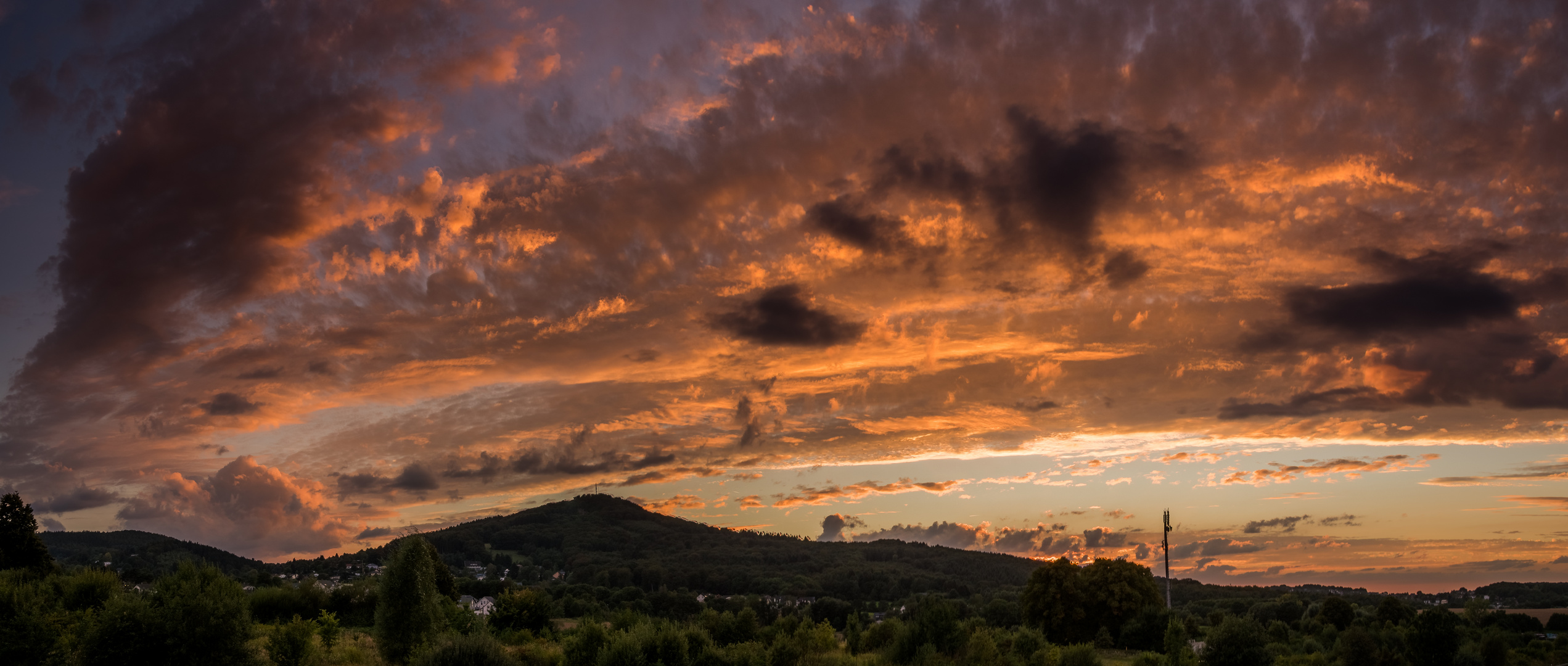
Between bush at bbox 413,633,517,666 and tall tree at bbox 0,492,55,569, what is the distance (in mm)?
55883

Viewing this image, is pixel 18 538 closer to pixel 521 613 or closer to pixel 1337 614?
pixel 521 613

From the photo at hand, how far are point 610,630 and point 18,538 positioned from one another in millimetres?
53907

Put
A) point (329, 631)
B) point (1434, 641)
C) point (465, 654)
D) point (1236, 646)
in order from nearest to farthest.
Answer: point (465, 654)
point (329, 631)
point (1236, 646)
point (1434, 641)

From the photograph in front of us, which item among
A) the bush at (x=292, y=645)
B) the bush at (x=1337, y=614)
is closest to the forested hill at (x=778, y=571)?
the bush at (x=1337, y=614)

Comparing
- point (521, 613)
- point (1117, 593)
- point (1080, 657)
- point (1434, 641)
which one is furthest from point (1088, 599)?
point (521, 613)

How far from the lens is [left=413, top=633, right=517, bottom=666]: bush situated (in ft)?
88.5

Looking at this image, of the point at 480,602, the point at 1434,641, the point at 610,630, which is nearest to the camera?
the point at 610,630

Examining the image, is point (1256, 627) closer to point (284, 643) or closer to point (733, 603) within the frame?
point (284, 643)

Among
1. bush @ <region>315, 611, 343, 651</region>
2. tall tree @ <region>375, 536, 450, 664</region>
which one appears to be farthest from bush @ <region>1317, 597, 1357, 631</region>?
bush @ <region>315, 611, 343, 651</region>

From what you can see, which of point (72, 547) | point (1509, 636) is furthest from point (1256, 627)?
point (72, 547)

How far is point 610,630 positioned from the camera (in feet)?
142

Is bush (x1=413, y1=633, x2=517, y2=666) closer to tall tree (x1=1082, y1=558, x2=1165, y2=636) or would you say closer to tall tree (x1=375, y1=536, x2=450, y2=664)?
tall tree (x1=375, y1=536, x2=450, y2=664)

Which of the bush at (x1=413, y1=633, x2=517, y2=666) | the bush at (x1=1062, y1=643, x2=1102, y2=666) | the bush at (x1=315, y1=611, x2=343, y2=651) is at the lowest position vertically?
the bush at (x1=1062, y1=643, x2=1102, y2=666)

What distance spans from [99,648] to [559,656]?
18.1 metres
